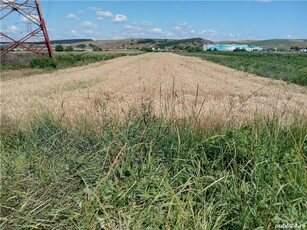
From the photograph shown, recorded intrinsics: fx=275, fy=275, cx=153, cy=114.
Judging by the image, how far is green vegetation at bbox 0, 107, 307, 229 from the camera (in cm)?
244

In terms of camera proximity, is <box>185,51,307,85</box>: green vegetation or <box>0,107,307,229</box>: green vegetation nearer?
<box>0,107,307,229</box>: green vegetation

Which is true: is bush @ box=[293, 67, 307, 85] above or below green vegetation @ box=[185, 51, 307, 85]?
above

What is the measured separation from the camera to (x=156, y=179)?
2865 mm

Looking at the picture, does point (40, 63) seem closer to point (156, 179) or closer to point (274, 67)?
point (274, 67)

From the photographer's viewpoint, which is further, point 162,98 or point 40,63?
point 40,63

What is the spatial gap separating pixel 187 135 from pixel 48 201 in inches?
72.3

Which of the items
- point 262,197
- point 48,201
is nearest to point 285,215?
point 262,197

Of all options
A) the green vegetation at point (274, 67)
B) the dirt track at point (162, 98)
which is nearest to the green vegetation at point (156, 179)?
the dirt track at point (162, 98)

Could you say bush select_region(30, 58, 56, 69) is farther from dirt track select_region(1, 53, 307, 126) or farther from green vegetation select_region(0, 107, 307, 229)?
green vegetation select_region(0, 107, 307, 229)

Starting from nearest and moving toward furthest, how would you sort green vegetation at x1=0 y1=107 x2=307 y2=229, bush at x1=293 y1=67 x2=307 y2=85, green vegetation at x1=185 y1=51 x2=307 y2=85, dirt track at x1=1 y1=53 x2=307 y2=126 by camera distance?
green vegetation at x1=0 y1=107 x2=307 y2=229 < dirt track at x1=1 y1=53 x2=307 y2=126 < bush at x1=293 y1=67 x2=307 y2=85 < green vegetation at x1=185 y1=51 x2=307 y2=85

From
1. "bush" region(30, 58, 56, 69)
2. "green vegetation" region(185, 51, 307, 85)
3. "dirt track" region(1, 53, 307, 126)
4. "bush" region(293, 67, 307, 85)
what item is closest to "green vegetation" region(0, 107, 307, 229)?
"dirt track" region(1, 53, 307, 126)

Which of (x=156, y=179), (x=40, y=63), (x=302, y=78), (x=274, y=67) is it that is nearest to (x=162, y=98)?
(x=156, y=179)

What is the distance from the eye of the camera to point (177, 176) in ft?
9.83

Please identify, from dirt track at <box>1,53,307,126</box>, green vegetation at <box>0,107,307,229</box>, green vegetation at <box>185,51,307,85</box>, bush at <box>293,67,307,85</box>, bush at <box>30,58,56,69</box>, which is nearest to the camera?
green vegetation at <box>0,107,307,229</box>
